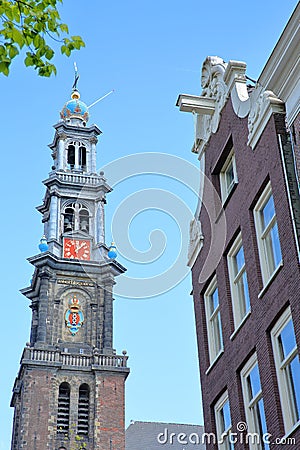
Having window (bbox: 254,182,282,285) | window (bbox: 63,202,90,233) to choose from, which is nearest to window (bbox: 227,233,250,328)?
window (bbox: 254,182,282,285)

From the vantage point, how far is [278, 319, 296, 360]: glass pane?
13531mm

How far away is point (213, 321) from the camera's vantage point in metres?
17.8

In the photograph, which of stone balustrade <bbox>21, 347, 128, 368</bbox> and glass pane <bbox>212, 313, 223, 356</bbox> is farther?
stone balustrade <bbox>21, 347, 128, 368</bbox>

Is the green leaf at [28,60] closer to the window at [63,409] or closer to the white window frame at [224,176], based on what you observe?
the white window frame at [224,176]

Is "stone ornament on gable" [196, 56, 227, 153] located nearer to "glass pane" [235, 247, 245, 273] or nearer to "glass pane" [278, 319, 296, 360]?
"glass pane" [235, 247, 245, 273]

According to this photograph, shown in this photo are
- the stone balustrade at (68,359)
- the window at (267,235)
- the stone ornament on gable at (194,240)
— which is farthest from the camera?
the stone balustrade at (68,359)

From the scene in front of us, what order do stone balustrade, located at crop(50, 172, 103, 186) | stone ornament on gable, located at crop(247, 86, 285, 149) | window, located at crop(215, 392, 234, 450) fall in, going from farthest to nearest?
stone balustrade, located at crop(50, 172, 103, 186)
window, located at crop(215, 392, 234, 450)
stone ornament on gable, located at crop(247, 86, 285, 149)

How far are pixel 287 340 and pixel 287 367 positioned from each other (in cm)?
42

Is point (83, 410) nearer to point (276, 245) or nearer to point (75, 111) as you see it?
point (75, 111)

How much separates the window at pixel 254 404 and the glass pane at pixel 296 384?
103cm

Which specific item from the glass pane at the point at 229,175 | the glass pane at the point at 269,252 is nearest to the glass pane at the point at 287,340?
the glass pane at the point at 269,252

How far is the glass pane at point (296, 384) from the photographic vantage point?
43.0ft

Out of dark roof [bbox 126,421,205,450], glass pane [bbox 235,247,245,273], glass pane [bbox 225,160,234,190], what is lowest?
glass pane [bbox 235,247,245,273]

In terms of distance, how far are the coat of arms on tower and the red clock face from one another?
11.2 feet
